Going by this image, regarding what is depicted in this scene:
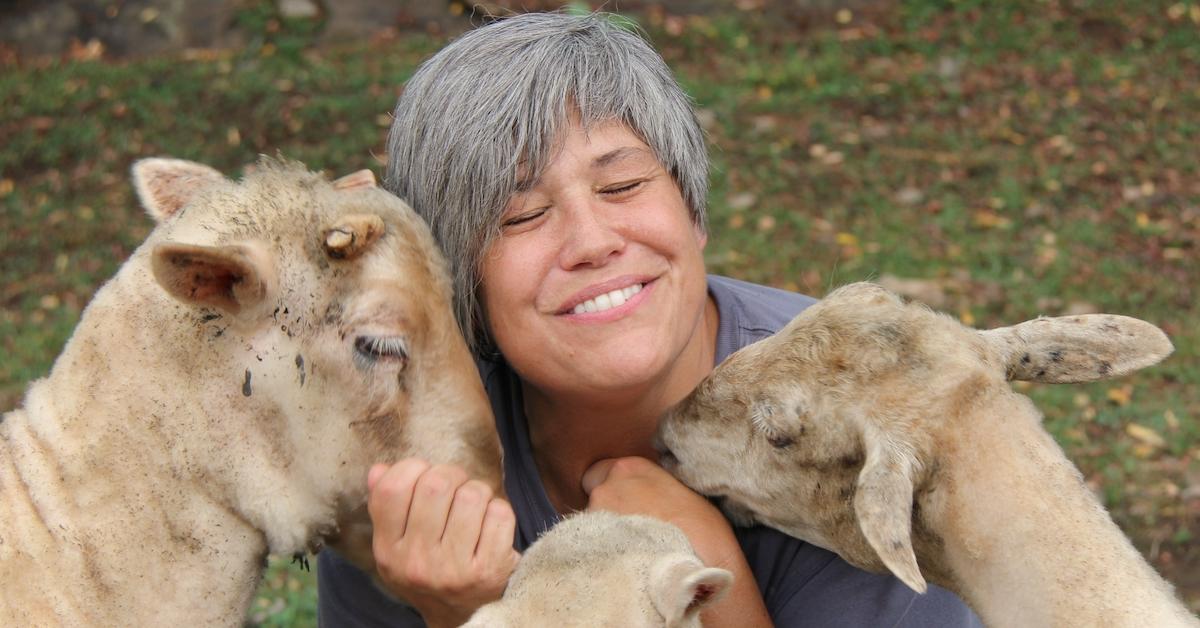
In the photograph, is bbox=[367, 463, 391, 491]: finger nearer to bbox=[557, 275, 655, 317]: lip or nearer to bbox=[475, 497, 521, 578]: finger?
bbox=[475, 497, 521, 578]: finger

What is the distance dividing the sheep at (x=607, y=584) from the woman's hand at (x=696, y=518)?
449mm

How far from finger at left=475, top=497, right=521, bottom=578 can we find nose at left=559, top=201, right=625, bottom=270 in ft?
2.57

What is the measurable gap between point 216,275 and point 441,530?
84cm

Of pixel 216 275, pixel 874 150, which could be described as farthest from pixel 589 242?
pixel 874 150

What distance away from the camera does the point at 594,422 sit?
4461mm

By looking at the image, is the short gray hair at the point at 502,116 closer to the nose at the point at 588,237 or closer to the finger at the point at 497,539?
the nose at the point at 588,237

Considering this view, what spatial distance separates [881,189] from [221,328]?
8317 millimetres

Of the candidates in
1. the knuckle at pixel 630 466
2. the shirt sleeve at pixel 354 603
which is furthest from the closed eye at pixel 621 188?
the shirt sleeve at pixel 354 603

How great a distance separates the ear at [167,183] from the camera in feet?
13.6

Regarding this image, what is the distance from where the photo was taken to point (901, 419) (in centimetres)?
363

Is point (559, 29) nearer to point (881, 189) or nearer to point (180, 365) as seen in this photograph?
point (180, 365)

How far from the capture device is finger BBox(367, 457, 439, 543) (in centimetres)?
348

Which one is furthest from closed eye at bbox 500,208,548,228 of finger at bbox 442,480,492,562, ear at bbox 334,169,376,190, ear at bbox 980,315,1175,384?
ear at bbox 980,315,1175,384

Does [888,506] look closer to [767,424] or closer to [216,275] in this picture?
[767,424]
